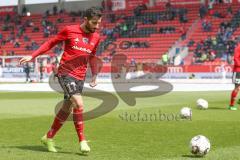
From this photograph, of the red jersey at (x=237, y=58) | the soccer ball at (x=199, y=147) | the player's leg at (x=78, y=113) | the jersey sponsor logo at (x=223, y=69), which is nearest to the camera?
the soccer ball at (x=199, y=147)

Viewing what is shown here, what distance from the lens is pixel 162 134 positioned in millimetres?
12023

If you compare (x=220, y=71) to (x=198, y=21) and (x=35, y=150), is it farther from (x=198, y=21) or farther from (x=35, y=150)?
(x=35, y=150)

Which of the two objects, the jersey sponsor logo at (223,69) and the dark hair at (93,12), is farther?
the jersey sponsor logo at (223,69)

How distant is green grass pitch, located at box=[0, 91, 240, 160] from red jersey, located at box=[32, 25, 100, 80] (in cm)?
141

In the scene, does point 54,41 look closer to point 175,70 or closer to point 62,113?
point 62,113

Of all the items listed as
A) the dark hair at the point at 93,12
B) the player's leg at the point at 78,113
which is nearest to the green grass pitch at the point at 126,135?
the player's leg at the point at 78,113

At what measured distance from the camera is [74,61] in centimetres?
952

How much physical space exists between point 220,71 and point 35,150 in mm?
33805

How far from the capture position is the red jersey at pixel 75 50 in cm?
951

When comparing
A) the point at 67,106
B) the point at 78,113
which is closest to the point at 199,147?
the point at 78,113

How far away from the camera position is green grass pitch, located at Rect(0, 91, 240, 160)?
9125 mm

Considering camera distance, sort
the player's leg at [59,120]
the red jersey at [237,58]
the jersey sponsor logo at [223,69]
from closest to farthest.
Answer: the player's leg at [59,120], the red jersey at [237,58], the jersey sponsor logo at [223,69]

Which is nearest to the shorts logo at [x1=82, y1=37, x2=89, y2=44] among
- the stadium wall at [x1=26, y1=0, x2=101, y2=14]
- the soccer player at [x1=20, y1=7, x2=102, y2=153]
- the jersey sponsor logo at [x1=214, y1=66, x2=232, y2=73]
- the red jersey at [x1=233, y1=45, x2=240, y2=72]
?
the soccer player at [x1=20, y1=7, x2=102, y2=153]

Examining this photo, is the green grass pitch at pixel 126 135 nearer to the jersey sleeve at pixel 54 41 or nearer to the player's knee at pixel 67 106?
the player's knee at pixel 67 106
